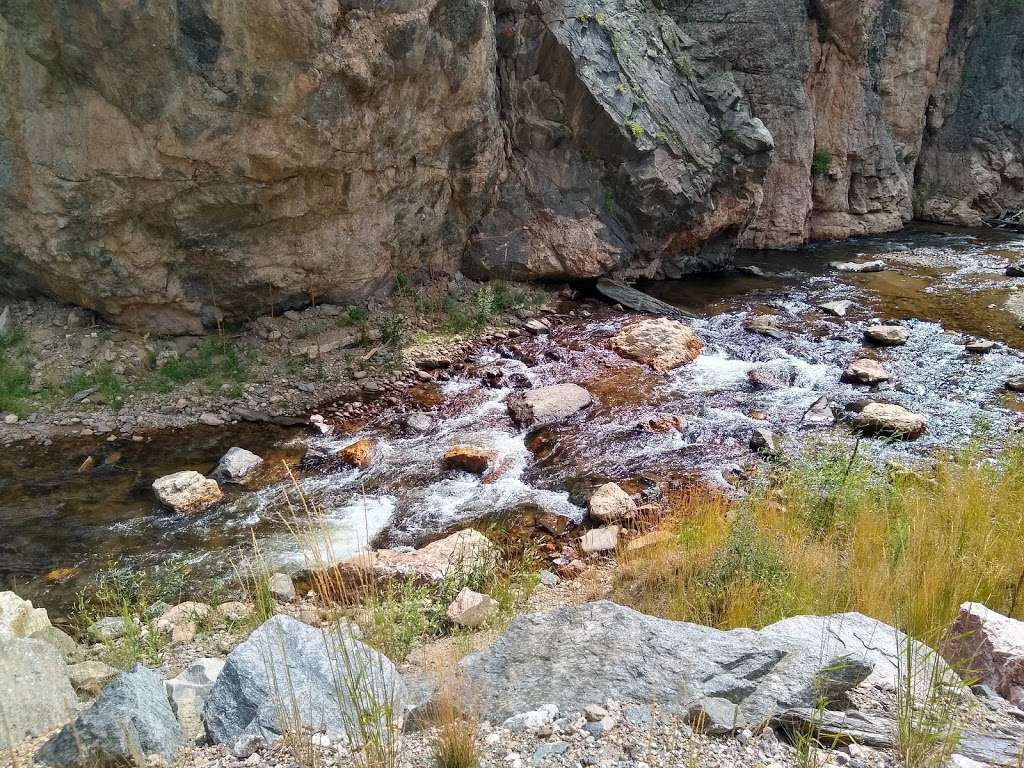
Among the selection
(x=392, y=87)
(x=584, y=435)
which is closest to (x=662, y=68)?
(x=392, y=87)

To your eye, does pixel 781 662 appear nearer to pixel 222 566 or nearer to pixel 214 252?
pixel 222 566

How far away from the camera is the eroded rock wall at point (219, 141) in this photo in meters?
7.27

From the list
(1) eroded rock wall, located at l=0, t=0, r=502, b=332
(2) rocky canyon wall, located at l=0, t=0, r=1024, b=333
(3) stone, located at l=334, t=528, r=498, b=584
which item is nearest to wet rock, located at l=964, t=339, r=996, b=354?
(2) rocky canyon wall, located at l=0, t=0, r=1024, b=333

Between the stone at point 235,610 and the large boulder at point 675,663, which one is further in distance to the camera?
the stone at point 235,610

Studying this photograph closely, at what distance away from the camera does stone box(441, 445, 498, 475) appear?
743 cm

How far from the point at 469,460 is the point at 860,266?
1148 cm

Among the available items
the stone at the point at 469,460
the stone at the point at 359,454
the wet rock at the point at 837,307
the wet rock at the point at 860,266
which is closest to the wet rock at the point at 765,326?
the wet rock at the point at 837,307

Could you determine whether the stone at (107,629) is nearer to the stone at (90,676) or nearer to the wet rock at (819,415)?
the stone at (90,676)

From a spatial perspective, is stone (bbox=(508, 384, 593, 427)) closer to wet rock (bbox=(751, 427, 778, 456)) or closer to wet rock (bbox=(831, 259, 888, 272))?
wet rock (bbox=(751, 427, 778, 456))

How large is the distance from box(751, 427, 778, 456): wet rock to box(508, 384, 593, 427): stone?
82.3 inches

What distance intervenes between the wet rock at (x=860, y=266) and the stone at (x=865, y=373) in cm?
617

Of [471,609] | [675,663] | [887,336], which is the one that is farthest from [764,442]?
[675,663]

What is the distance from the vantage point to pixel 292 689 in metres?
2.49

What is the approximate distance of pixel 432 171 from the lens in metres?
10.2
